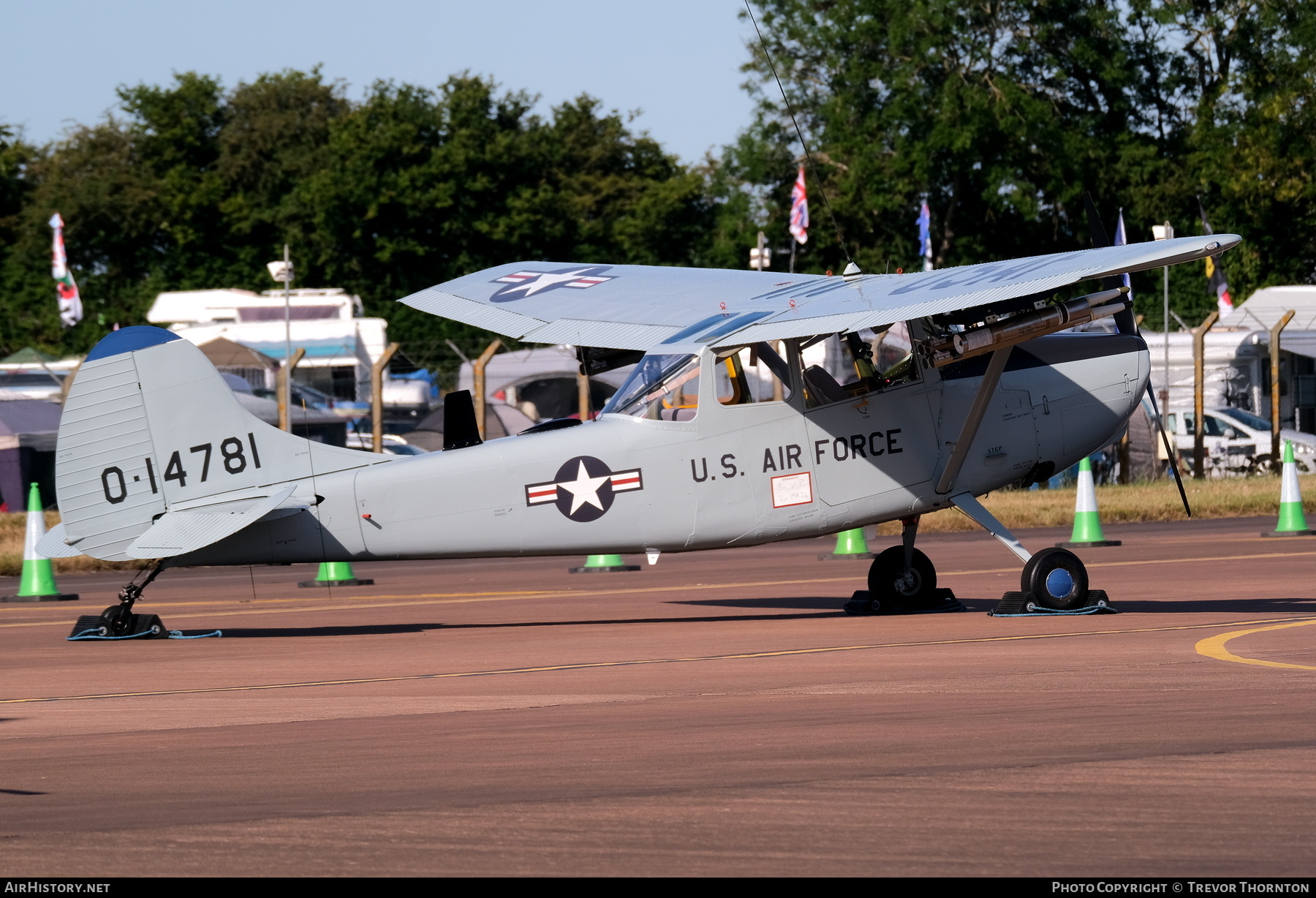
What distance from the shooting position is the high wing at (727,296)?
35.2ft

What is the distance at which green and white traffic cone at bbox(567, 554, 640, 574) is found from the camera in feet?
64.0

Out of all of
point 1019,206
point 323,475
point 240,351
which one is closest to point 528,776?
point 323,475

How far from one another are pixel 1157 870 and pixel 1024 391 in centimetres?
→ 837

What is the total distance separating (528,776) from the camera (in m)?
6.42

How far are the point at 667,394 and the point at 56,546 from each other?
4.48m

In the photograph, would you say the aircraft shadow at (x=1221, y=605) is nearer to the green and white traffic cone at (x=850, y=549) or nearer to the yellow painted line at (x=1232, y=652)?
the yellow painted line at (x=1232, y=652)

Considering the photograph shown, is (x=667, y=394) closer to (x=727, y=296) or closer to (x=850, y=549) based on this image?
(x=727, y=296)

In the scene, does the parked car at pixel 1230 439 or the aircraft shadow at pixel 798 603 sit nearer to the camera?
the aircraft shadow at pixel 798 603

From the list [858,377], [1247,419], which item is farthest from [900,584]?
[1247,419]

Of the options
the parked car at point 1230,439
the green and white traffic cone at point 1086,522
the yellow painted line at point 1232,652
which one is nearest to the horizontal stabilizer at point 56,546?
the yellow painted line at point 1232,652

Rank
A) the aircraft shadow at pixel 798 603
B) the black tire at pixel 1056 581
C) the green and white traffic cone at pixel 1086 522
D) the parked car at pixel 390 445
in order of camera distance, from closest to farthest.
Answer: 1. the black tire at pixel 1056 581
2. the aircraft shadow at pixel 798 603
3. the green and white traffic cone at pixel 1086 522
4. the parked car at pixel 390 445

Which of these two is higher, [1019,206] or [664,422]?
[1019,206]

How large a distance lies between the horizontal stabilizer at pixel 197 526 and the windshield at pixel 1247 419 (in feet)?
89.4
